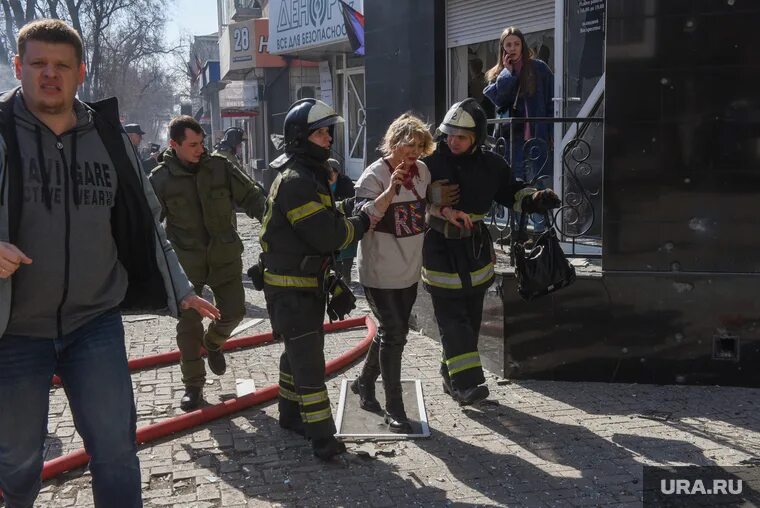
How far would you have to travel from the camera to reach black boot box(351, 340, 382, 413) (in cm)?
535

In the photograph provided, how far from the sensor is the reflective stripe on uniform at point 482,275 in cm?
532

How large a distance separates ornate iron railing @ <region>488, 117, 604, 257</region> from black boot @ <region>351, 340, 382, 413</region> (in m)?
1.62

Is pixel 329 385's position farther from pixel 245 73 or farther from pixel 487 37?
pixel 245 73

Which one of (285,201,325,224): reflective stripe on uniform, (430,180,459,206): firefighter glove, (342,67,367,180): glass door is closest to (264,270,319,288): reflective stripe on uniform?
(285,201,325,224): reflective stripe on uniform

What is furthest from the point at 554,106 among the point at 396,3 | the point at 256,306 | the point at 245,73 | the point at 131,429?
the point at 245,73

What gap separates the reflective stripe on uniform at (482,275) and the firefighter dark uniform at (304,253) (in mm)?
936

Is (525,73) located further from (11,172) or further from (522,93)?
(11,172)

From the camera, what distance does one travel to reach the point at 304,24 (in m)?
17.7

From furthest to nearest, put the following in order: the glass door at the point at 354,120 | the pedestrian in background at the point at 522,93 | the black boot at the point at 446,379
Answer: the glass door at the point at 354,120 → the pedestrian in background at the point at 522,93 → the black boot at the point at 446,379

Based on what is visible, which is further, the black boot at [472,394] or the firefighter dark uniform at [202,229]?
the firefighter dark uniform at [202,229]

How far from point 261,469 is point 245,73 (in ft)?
74.9

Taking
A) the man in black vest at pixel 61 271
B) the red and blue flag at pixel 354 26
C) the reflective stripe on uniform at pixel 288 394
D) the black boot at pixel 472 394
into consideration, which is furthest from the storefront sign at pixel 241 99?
the man in black vest at pixel 61 271

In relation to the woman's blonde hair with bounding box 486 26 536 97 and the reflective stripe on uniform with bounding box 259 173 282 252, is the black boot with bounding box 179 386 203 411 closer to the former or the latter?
the reflective stripe on uniform with bounding box 259 173 282 252

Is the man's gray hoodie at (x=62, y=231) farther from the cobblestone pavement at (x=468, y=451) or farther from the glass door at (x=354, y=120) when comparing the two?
the glass door at (x=354, y=120)
